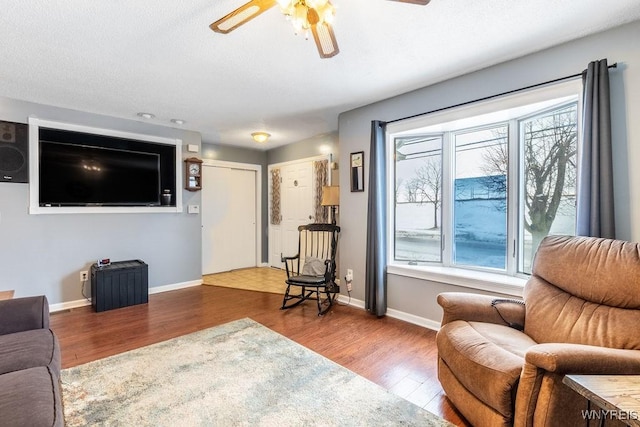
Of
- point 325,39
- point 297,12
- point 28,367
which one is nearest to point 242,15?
point 297,12

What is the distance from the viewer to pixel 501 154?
9.52 feet

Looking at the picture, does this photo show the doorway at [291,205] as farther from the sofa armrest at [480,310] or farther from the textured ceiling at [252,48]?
the sofa armrest at [480,310]

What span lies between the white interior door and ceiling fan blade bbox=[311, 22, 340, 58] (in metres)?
3.93

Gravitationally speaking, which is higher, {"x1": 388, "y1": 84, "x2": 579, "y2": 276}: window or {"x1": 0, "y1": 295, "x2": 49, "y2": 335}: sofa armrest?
{"x1": 388, "y1": 84, "x2": 579, "y2": 276}: window

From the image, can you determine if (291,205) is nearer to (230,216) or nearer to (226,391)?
(230,216)

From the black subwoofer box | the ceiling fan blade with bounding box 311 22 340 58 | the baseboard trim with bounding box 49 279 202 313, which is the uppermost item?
the ceiling fan blade with bounding box 311 22 340 58

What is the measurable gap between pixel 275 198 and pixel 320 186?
1.25 meters

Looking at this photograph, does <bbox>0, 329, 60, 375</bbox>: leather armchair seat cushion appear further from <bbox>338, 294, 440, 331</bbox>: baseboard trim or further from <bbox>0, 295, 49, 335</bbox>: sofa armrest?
<bbox>338, 294, 440, 331</bbox>: baseboard trim

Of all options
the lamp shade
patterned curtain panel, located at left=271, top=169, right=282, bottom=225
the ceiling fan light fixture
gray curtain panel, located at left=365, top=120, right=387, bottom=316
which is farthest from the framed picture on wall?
patterned curtain panel, located at left=271, top=169, right=282, bottom=225

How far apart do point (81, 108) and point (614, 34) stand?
5.02m

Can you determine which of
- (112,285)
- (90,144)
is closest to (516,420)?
(112,285)

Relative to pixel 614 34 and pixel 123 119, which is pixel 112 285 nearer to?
pixel 123 119

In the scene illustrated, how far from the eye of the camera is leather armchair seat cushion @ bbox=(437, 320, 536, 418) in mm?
1389

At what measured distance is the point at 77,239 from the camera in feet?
12.1
